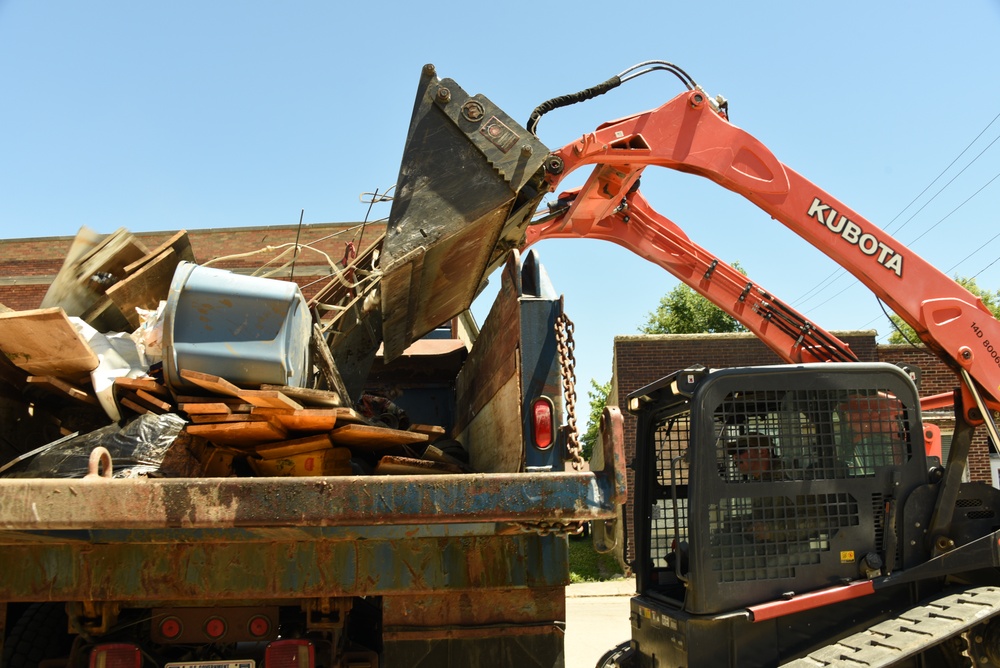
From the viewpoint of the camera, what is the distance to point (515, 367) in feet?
10.9

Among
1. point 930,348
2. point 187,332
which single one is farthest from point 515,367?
point 930,348

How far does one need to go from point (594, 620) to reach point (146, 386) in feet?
32.4

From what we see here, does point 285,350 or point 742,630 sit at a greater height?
point 285,350

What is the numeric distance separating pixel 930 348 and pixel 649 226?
8.71ft

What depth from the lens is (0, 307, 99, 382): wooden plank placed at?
304cm

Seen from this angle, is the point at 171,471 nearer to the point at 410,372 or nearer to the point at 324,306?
the point at 324,306

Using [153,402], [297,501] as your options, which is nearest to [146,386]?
[153,402]

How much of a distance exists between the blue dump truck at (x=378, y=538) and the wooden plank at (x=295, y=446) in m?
0.19

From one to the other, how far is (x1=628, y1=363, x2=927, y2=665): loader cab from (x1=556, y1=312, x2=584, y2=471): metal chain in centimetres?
138

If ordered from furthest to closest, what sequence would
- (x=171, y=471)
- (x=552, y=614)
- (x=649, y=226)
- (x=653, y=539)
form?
(x=649, y=226) → (x=653, y=539) → (x=552, y=614) → (x=171, y=471)

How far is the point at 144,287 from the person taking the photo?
4.13m

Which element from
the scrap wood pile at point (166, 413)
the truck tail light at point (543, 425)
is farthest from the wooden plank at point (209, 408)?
the truck tail light at point (543, 425)

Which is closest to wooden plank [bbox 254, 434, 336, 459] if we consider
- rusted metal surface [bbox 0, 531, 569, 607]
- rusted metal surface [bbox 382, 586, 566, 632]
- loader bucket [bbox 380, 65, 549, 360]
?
rusted metal surface [bbox 0, 531, 569, 607]

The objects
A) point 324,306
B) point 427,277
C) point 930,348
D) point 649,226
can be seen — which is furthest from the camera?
point 649,226
